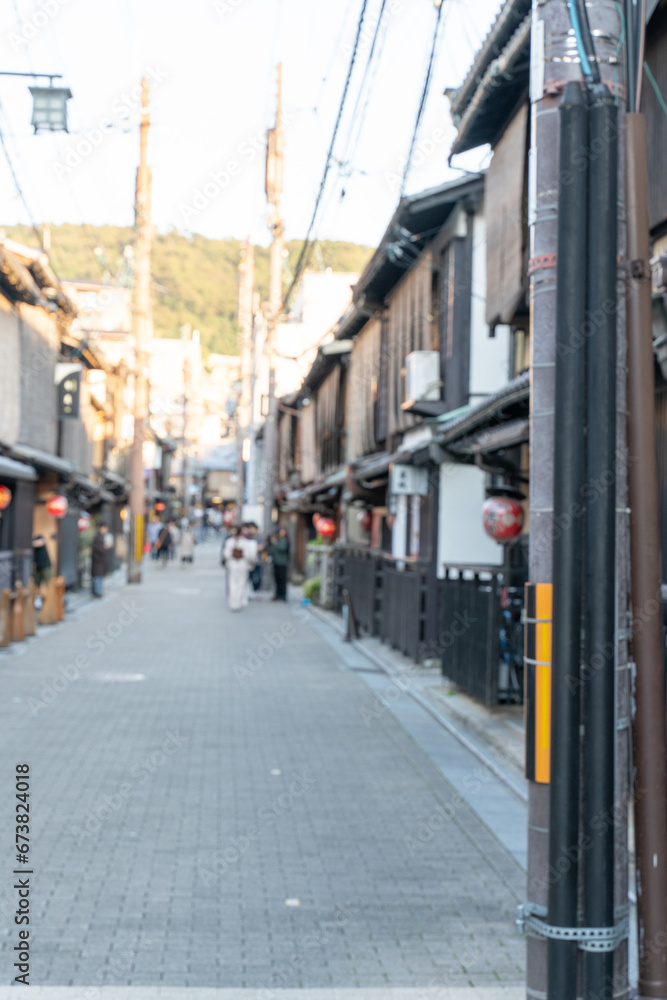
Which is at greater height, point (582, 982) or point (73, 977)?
point (582, 982)

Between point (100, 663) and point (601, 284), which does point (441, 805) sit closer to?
point (601, 284)

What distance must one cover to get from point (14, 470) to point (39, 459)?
7.31ft

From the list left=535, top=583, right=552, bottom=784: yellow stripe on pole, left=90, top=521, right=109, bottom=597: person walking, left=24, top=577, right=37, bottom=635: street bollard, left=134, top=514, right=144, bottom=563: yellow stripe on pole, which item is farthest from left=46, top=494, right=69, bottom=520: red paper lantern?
left=535, top=583, right=552, bottom=784: yellow stripe on pole

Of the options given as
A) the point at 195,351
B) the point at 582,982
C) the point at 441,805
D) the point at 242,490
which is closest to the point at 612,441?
the point at 582,982

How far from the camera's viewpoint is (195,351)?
97375 millimetres

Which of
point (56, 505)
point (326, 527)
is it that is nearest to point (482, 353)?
point (56, 505)

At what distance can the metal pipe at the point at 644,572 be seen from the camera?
3584 mm

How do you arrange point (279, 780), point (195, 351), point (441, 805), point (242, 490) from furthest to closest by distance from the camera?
point (195, 351), point (242, 490), point (279, 780), point (441, 805)

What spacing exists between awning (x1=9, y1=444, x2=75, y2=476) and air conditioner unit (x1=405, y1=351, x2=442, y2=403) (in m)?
8.58

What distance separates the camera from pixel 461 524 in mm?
15820

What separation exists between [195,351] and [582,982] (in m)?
96.2

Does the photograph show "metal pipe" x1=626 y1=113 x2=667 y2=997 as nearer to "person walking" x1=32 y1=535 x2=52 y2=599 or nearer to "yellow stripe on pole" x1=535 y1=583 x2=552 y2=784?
"yellow stripe on pole" x1=535 y1=583 x2=552 y2=784

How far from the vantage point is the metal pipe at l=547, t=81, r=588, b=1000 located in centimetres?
346

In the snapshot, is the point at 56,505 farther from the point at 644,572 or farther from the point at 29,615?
the point at 644,572
